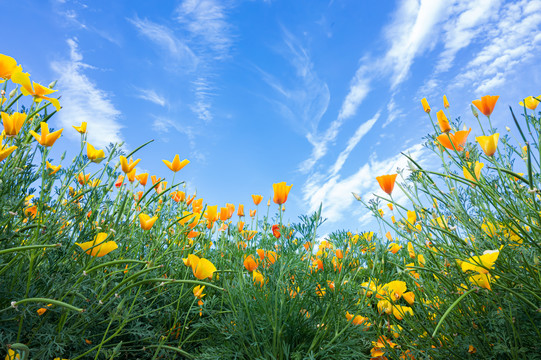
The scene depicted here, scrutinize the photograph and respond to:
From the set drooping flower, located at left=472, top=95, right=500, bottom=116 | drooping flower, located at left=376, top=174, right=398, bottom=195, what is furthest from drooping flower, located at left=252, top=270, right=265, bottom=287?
drooping flower, located at left=472, top=95, right=500, bottom=116

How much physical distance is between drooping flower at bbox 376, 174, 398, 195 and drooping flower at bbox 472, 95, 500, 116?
0.78 metres

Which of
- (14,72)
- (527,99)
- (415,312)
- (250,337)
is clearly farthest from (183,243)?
(527,99)

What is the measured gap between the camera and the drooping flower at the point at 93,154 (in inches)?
78.3

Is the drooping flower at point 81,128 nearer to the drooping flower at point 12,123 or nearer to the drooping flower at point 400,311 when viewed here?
the drooping flower at point 12,123

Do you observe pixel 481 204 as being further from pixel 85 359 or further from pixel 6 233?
Answer: pixel 6 233

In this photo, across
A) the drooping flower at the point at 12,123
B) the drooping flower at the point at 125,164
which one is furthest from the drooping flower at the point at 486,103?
the drooping flower at the point at 12,123

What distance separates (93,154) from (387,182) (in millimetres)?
1717

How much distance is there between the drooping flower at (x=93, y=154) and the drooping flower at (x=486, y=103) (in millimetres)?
2306

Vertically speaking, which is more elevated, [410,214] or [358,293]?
[410,214]

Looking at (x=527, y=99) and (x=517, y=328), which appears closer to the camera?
(x=517, y=328)

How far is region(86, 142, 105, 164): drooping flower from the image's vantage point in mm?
1988

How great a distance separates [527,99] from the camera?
212 centimetres

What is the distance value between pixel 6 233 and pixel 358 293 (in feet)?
6.61

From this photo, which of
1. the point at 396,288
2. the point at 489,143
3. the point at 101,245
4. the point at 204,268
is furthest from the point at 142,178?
the point at 489,143
